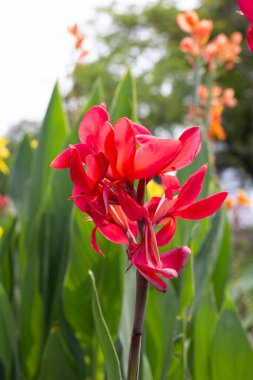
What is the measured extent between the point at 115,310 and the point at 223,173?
57.8ft

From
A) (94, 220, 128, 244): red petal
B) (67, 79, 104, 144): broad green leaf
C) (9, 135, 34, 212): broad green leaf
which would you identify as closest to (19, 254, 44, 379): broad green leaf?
(67, 79, 104, 144): broad green leaf

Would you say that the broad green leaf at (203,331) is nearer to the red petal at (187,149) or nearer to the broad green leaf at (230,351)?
the broad green leaf at (230,351)

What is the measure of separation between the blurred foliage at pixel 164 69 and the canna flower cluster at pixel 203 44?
1189 centimetres

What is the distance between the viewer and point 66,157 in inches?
17.6

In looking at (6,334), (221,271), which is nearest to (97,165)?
(6,334)

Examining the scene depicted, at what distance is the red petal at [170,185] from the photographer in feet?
1.50

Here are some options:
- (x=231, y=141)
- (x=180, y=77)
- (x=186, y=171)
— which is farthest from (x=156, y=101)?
(x=186, y=171)

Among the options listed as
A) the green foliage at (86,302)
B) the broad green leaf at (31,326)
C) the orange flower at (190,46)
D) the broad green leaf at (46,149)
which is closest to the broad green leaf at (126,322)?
the green foliage at (86,302)

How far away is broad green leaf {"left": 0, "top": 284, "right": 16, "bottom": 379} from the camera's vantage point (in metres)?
1.03

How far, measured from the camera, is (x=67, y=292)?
3.15 ft

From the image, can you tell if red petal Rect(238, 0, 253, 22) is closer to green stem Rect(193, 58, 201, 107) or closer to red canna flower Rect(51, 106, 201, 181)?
red canna flower Rect(51, 106, 201, 181)

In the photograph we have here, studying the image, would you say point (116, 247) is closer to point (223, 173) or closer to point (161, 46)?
point (161, 46)

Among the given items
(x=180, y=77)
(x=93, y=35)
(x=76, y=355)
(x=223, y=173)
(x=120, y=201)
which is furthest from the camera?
(x=223, y=173)

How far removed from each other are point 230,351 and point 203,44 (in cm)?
172
